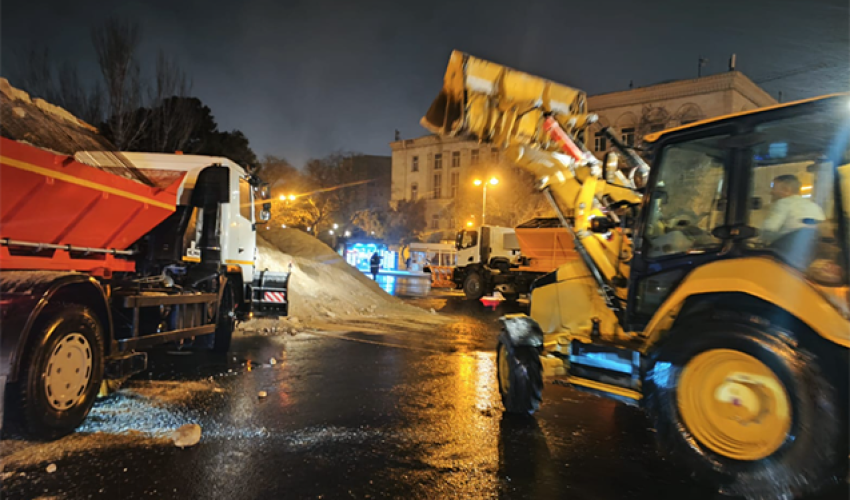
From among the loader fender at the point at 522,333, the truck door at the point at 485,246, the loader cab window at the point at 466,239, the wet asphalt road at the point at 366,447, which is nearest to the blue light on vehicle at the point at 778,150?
the wet asphalt road at the point at 366,447

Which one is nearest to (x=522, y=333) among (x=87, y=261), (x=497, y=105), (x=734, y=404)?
(x=734, y=404)

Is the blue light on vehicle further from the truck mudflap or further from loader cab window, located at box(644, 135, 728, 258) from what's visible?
the truck mudflap

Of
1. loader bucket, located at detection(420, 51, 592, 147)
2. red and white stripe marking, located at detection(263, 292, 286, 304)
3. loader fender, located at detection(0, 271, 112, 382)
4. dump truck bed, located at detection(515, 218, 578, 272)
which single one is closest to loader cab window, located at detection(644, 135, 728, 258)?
loader bucket, located at detection(420, 51, 592, 147)

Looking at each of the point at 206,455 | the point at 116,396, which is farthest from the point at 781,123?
the point at 116,396

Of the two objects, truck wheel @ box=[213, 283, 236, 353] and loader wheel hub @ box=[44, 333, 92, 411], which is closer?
loader wheel hub @ box=[44, 333, 92, 411]

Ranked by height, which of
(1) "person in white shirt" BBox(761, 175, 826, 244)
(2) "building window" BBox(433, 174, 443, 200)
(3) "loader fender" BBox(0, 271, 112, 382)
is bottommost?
(3) "loader fender" BBox(0, 271, 112, 382)

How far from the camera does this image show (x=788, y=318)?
11.2ft

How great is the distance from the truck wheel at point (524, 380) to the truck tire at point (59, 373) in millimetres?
4170

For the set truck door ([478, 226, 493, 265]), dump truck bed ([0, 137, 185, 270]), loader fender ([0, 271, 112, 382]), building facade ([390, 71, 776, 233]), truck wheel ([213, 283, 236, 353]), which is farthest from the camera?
building facade ([390, 71, 776, 233])

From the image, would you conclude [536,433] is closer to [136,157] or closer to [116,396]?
[116,396]

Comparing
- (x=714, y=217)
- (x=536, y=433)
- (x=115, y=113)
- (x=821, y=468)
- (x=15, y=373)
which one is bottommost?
(x=536, y=433)

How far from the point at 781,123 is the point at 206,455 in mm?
5206

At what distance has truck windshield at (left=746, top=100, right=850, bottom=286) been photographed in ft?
11.3

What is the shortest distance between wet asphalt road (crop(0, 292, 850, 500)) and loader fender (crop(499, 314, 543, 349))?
848 mm
